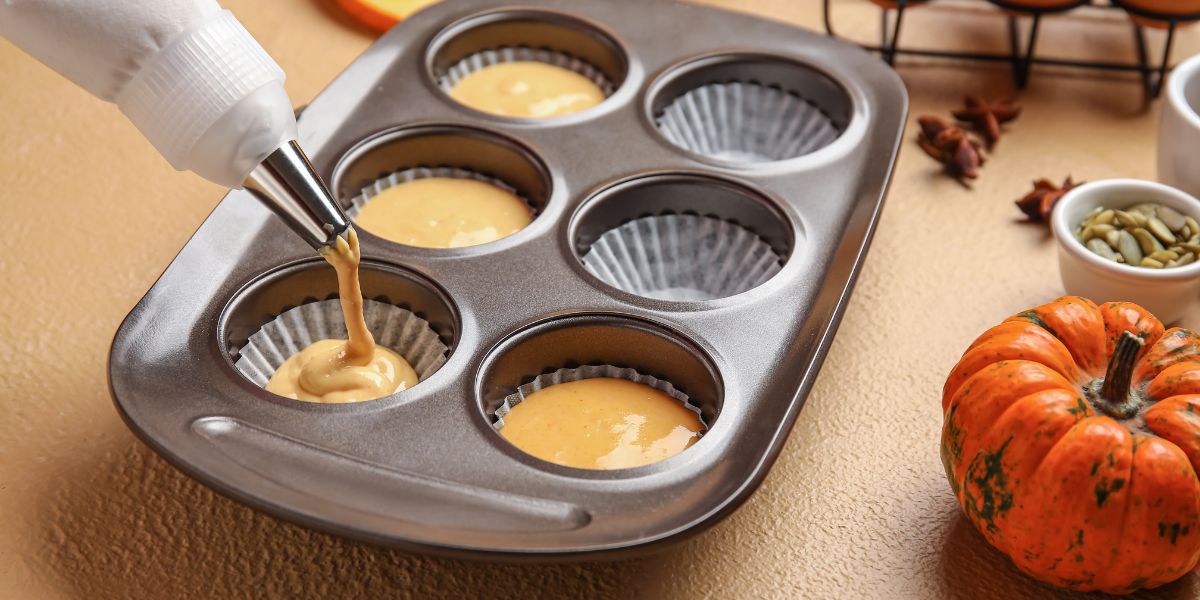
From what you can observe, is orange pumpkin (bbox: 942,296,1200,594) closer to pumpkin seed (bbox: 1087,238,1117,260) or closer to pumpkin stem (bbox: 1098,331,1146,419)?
pumpkin stem (bbox: 1098,331,1146,419)

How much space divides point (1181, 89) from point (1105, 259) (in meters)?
0.38

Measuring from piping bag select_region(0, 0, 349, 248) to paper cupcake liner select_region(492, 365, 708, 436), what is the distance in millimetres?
512

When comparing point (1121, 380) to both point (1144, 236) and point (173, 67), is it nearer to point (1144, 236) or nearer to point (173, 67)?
point (1144, 236)

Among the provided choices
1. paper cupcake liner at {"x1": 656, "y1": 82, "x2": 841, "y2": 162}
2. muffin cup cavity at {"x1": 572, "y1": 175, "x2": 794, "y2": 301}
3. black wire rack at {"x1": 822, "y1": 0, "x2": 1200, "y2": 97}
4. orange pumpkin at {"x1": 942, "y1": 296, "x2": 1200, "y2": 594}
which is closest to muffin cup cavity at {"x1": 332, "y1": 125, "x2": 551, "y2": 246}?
muffin cup cavity at {"x1": 572, "y1": 175, "x2": 794, "y2": 301}

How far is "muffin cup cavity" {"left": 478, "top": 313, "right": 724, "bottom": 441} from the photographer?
5.34ft

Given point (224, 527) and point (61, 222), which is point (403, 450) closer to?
point (224, 527)

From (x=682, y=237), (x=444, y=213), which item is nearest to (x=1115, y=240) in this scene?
(x=682, y=237)

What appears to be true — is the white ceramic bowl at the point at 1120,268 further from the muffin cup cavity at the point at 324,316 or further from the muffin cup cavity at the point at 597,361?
the muffin cup cavity at the point at 324,316

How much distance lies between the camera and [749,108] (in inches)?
92.4

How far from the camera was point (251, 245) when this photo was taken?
5.72ft

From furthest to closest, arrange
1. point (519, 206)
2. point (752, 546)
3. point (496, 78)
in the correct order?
point (496, 78)
point (519, 206)
point (752, 546)

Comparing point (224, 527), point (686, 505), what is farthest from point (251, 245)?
point (686, 505)

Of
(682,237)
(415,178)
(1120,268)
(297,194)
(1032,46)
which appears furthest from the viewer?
(1032,46)

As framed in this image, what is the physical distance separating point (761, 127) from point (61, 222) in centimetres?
132
